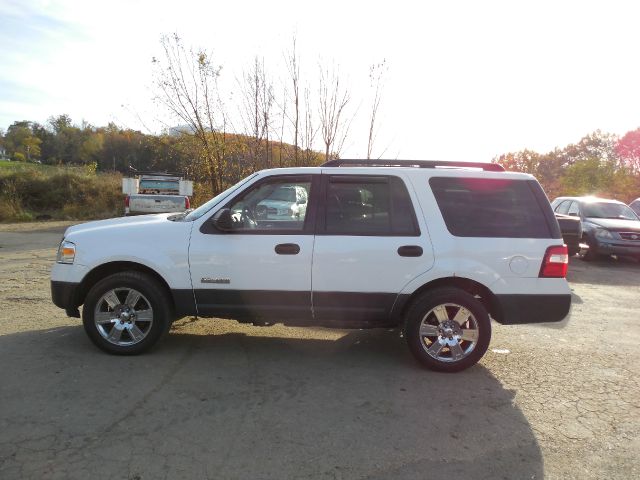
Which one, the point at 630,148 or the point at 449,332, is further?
the point at 630,148

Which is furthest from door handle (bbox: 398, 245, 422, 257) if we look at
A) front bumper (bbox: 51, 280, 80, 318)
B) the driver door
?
front bumper (bbox: 51, 280, 80, 318)

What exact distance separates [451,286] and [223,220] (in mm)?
2202

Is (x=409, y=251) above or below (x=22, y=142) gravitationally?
below

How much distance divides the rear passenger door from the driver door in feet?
0.44

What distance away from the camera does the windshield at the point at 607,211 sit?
43.9ft

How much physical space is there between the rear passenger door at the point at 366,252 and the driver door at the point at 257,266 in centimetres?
13

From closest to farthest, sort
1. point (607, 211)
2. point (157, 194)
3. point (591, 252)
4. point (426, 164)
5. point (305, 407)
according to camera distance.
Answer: point (305, 407) → point (426, 164) → point (591, 252) → point (607, 211) → point (157, 194)

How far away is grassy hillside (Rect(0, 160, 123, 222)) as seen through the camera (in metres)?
21.7

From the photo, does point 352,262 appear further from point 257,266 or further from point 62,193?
point 62,193

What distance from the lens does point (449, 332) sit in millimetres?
4496

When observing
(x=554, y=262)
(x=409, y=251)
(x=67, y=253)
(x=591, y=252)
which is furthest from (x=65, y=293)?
(x=591, y=252)

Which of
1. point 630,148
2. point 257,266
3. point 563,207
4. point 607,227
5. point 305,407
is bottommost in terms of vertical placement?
point 305,407

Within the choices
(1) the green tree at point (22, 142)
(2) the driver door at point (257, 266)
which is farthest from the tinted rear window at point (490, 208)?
(1) the green tree at point (22, 142)

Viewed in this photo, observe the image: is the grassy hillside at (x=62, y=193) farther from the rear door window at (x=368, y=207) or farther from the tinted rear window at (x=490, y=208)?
the tinted rear window at (x=490, y=208)
